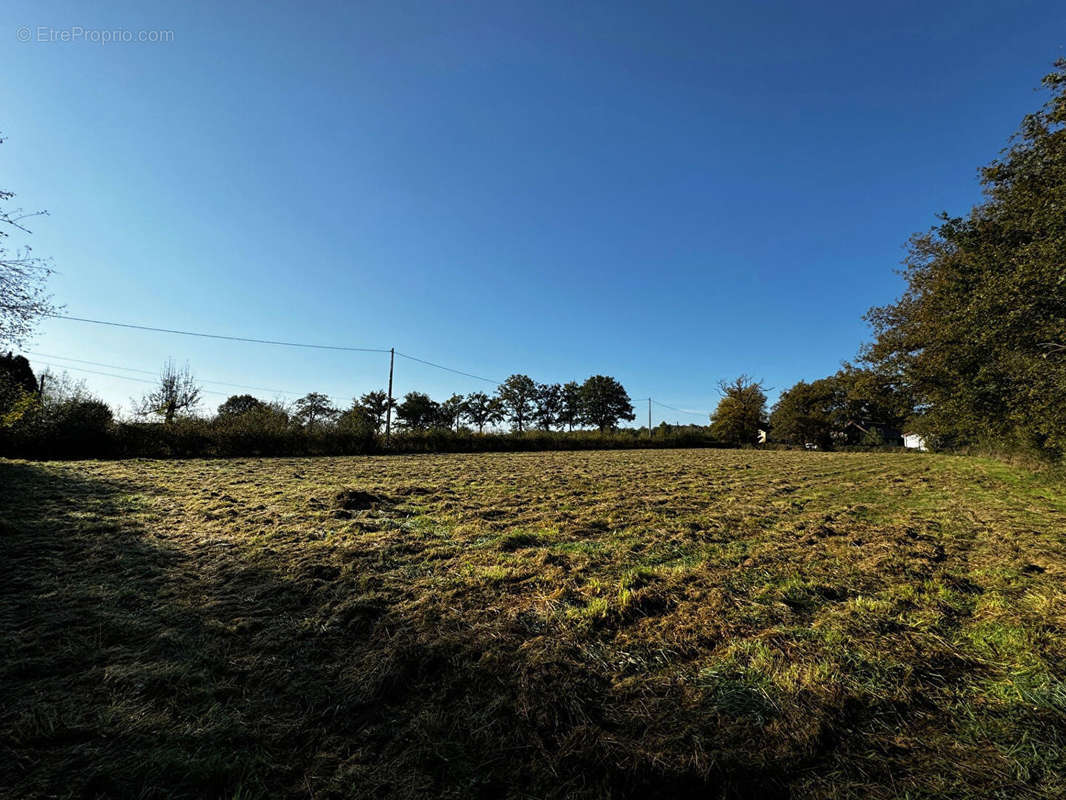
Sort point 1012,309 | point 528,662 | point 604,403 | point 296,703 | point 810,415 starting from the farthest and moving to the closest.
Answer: point 604,403 < point 810,415 < point 1012,309 < point 528,662 < point 296,703

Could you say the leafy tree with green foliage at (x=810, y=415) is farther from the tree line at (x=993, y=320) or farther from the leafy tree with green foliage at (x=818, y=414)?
the tree line at (x=993, y=320)

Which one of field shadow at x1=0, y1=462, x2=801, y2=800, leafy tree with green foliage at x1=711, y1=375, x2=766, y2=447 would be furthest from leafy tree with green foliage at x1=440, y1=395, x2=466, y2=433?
field shadow at x1=0, y1=462, x2=801, y2=800

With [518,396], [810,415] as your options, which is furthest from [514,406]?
[810,415]

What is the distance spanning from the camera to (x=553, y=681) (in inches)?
95.7

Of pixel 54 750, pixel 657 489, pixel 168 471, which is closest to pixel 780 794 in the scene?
pixel 54 750

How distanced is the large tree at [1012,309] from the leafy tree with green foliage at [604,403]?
52.9 metres

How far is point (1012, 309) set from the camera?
8.71 meters

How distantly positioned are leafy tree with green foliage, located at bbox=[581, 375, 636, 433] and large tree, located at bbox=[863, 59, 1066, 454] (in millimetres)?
52894

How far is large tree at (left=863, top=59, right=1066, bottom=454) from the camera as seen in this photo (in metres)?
8.20

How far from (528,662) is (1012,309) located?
1275 centimetres

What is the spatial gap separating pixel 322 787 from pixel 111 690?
167 cm

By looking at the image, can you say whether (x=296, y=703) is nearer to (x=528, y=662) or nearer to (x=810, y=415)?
(x=528, y=662)

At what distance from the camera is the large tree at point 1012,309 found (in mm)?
8203

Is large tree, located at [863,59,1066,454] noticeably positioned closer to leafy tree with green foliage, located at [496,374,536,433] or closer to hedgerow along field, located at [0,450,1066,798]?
hedgerow along field, located at [0,450,1066,798]
